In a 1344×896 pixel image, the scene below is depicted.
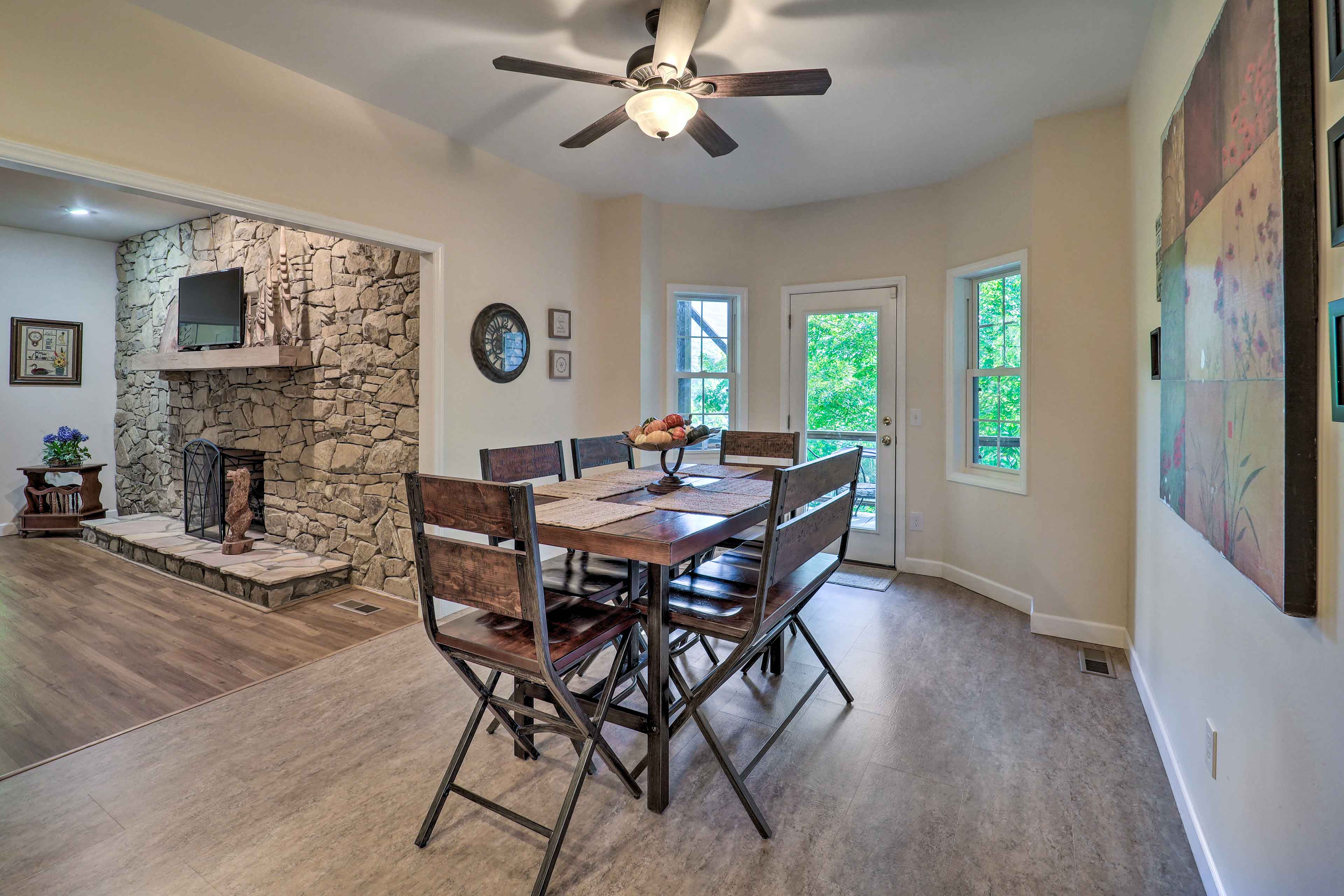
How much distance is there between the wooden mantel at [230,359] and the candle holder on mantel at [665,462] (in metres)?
2.69

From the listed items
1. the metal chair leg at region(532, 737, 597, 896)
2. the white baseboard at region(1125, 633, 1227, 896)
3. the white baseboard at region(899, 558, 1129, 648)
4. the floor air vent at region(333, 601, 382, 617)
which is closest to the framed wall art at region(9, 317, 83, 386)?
the floor air vent at region(333, 601, 382, 617)

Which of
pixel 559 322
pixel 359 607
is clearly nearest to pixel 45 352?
pixel 359 607

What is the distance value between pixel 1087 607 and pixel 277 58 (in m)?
4.50

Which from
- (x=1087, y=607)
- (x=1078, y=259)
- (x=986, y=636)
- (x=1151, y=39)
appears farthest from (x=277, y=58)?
(x=1087, y=607)

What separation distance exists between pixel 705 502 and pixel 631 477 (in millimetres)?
635

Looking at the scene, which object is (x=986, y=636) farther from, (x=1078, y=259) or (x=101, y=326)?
(x=101, y=326)

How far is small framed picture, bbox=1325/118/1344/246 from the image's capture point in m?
0.88

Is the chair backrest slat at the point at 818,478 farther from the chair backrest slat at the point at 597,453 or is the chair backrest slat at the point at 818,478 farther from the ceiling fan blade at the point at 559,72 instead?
the ceiling fan blade at the point at 559,72

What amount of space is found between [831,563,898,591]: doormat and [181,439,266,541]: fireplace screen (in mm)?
4149

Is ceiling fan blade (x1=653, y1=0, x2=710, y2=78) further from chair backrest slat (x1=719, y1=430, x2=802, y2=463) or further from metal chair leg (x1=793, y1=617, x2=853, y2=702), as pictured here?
metal chair leg (x1=793, y1=617, x2=853, y2=702)

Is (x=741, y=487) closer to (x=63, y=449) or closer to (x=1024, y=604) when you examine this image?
(x=1024, y=604)

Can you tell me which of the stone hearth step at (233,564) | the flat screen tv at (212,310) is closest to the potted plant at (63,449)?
the stone hearth step at (233,564)

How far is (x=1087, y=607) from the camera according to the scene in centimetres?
315

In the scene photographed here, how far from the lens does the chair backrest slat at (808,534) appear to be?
1758 mm
